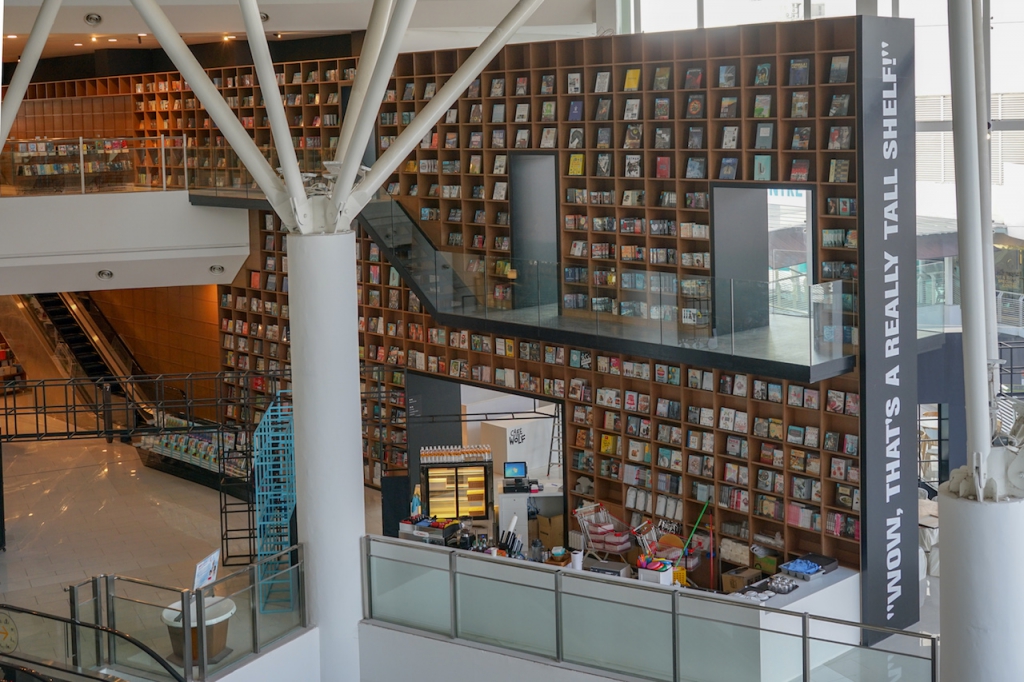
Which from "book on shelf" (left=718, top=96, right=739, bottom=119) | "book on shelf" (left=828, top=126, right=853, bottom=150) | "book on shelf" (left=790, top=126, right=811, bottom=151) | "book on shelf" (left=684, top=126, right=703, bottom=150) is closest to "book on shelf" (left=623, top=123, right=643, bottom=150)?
"book on shelf" (left=684, top=126, right=703, bottom=150)

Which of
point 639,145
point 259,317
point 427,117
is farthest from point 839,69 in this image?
point 259,317

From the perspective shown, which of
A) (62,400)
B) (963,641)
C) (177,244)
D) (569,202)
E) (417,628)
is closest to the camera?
(963,641)

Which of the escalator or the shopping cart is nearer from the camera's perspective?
the shopping cart

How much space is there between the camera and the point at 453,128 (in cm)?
1387

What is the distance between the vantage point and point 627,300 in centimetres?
1116

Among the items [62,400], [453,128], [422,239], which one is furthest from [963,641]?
[62,400]

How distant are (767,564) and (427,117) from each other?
217 inches

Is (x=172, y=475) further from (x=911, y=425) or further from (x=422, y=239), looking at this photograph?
(x=911, y=425)

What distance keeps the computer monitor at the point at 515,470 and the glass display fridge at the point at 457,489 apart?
334mm

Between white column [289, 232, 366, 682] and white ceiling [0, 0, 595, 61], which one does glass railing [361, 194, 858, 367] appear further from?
white column [289, 232, 366, 682]

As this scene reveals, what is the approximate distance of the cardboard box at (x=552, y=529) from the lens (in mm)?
12656

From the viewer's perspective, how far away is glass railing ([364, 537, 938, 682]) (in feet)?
23.7

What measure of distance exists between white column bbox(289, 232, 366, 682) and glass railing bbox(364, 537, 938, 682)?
26cm

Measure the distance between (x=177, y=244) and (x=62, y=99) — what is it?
21.8ft
